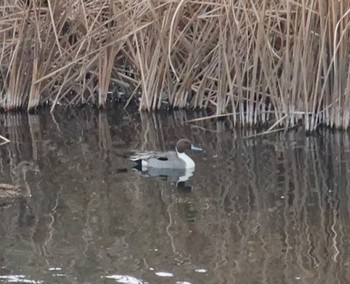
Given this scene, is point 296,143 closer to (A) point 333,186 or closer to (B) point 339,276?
(A) point 333,186

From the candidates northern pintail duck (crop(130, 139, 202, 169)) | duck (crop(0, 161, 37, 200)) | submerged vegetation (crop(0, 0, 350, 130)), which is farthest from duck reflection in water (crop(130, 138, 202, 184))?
submerged vegetation (crop(0, 0, 350, 130))

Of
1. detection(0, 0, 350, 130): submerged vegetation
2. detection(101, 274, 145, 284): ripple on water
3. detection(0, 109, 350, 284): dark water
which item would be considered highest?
detection(0, 0, 350, 130): submerged vegetation

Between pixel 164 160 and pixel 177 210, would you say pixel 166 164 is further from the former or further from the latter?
pixel 177 210

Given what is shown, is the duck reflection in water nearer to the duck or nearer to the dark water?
the dark water

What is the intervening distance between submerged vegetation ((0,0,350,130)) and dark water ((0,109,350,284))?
38 centimetres

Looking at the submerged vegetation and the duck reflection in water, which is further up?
the submerged vegetation

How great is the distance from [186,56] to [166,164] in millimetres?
2175

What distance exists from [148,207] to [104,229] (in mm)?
531

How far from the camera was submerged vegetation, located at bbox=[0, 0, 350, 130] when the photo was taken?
316 inches

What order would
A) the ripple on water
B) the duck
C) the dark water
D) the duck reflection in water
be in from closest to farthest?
the ripple on water → the dark water → the duck → the duck reflection in water

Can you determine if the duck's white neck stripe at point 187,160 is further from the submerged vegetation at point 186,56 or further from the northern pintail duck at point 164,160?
the submerged vegetation at point 186,56

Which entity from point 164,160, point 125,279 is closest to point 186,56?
A: point 164,160

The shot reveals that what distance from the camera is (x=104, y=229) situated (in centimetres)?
583

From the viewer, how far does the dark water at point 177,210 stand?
5.14 meters
